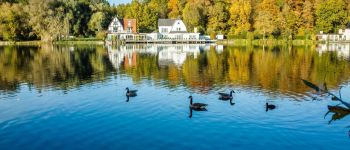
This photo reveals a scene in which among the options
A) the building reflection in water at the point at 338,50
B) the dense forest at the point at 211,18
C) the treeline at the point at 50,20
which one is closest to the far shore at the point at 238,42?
the dense forest at the point at 211,18

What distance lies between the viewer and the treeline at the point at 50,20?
309ft

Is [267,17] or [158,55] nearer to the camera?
[158,55]

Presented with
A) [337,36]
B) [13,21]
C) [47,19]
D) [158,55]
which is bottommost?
[158,55]

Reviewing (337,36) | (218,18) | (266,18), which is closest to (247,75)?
(266,18)

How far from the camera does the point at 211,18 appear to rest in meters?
101

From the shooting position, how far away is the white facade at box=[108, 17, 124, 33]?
103938 mm

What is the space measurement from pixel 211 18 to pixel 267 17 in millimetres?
18076

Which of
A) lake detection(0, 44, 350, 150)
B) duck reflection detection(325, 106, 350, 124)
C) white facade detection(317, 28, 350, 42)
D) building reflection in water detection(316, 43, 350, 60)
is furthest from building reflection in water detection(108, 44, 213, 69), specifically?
white facade detection(317, 28, 350, 42)

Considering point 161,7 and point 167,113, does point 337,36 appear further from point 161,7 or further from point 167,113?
point 167,113

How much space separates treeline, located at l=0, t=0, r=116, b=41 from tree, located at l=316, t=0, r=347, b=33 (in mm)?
59478

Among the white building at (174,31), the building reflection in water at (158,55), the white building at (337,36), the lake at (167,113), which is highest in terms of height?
the white building at (174,31)

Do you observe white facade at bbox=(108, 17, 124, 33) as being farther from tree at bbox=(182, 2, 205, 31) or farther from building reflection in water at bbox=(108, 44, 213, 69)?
building reflection in water at bbox=(108, 44, 213, 69)

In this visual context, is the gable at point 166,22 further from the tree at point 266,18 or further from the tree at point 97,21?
the tree at point 266,18

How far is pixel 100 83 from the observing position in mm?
29000
